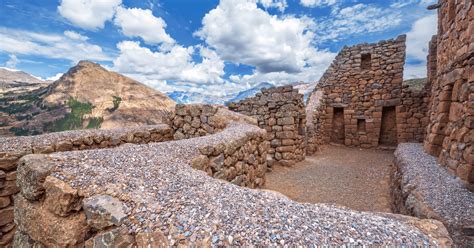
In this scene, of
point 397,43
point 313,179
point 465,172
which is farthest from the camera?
point 397,43

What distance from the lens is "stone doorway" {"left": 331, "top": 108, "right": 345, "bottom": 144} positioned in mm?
13875

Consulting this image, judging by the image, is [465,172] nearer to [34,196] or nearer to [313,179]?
[313,179]

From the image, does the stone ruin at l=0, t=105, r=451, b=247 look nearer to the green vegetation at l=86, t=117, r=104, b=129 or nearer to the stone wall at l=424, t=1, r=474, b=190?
the stone wall at l=424, t=1, r=474, b=190

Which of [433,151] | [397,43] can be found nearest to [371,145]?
[397,43]

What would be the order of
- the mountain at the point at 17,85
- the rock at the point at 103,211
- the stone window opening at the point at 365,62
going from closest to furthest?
the rock at the point at 103,211 < the stone window opening at the point at 365,62 < the mountain at the point at 17,85

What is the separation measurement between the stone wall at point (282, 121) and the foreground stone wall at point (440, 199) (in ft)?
13.6

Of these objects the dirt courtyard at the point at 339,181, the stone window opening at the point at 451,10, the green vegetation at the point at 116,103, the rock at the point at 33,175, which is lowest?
the dirt courtyard at the point at 339,181

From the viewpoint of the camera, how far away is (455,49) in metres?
5.07

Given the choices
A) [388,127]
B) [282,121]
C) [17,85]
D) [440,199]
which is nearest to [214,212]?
[440,199]

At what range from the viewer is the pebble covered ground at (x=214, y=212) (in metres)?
1.52

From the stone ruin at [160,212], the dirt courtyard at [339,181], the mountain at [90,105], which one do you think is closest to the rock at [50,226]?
the stone ruin at [160,212]

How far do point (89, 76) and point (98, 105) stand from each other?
185 inches

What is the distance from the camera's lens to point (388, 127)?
41.7ft

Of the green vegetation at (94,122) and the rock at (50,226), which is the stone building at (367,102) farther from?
the green vegetation at (94,122)
